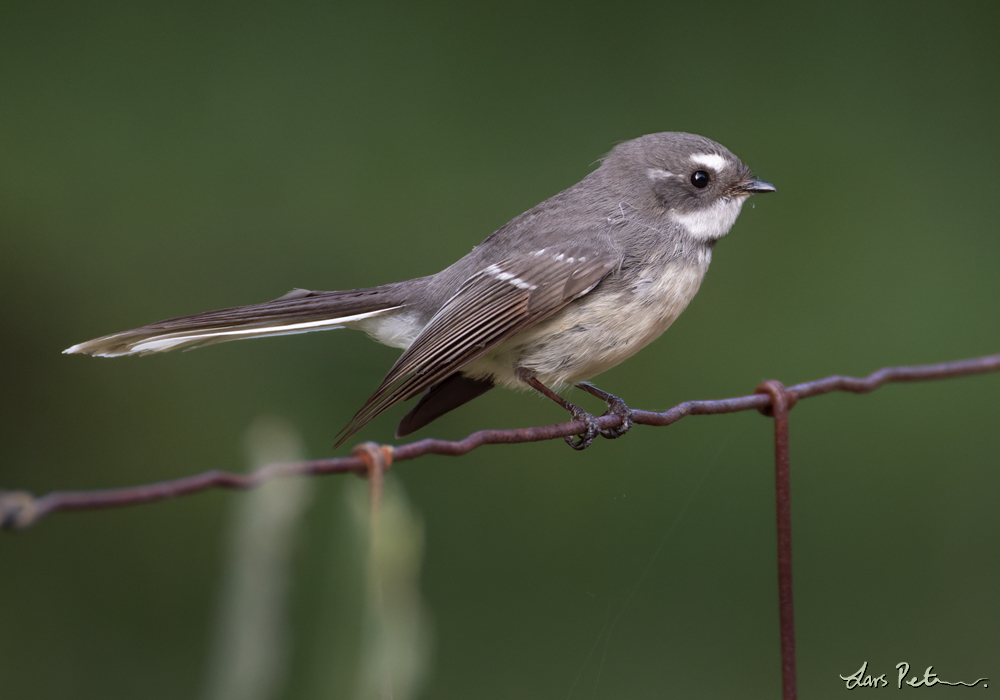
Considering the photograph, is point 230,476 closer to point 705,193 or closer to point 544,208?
point 544,208

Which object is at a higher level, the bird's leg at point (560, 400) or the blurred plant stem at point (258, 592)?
the blurred plant stem at point (258, 592)

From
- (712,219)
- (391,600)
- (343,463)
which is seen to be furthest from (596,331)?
(391,600)

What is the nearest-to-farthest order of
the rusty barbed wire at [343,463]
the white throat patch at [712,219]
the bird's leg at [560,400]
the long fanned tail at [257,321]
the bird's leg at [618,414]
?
1. the rusty barbed wire at [343,463]
2. the long fanned tail at [257,321]
3. the bird's leg at [618,414]
4. the bird's leg at [560,400]
5. the white throat patch at [712,219]

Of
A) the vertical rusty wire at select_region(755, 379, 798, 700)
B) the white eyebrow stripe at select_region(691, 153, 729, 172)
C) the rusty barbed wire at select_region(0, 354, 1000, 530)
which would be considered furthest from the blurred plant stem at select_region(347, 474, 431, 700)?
the white eyebrow stripe at select_region(691, 153, 729, 172)

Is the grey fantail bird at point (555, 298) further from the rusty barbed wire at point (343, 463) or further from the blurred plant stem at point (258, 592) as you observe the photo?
the blurred plant stem at point (258, 592)

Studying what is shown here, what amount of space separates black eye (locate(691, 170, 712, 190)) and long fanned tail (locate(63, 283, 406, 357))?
67cm

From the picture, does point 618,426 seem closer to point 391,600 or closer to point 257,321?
point 257,321

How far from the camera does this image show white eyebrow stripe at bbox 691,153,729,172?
6.24 feet

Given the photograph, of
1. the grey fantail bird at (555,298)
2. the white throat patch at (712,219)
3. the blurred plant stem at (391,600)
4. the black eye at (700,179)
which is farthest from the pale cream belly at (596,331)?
the blurred plant stem at (391,600)

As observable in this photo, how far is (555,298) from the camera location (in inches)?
65.4

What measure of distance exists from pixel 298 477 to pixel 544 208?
155 cm

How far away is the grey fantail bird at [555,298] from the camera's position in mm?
1634

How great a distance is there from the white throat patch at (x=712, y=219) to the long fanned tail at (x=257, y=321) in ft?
2.03

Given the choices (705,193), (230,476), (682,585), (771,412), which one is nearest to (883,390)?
(682,585)
